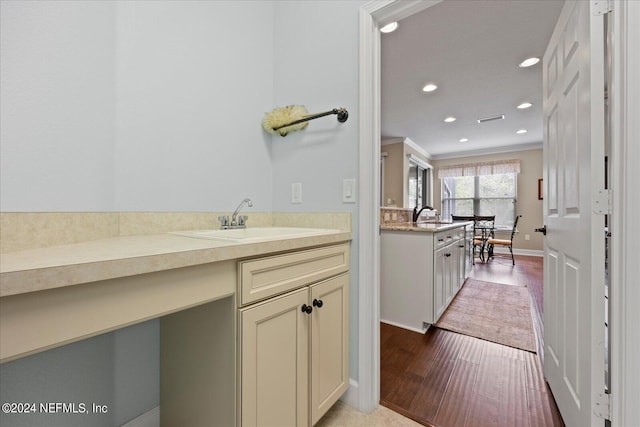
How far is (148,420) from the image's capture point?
1120mm

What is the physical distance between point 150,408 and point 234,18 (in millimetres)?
2033

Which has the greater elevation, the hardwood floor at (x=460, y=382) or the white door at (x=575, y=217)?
the white door at (x=575, y=217)

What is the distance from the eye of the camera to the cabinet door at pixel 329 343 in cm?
109

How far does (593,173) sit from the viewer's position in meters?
0.93

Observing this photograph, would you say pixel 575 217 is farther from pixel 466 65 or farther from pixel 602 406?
pixel 466 65

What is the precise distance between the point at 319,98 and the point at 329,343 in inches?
51.4

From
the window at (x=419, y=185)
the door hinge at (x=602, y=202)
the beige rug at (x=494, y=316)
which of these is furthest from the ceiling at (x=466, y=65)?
the beige rug at (x=494, y=316)

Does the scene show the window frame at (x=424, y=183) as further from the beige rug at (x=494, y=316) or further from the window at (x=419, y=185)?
the beige rug at (x=494, y=316)

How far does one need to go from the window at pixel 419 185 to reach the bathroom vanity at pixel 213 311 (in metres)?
5.15

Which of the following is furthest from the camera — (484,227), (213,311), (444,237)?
(484,227)

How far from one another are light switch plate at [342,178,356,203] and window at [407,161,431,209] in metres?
4.79

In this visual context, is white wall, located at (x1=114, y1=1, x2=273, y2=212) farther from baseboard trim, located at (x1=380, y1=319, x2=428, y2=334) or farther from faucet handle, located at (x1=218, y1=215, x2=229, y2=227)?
baseboard trim, located at (x1=380, y1=319, x2=428, y2=334)

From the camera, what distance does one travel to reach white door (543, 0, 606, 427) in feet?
3.04

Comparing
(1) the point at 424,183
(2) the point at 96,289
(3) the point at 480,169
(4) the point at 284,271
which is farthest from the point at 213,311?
(3) the point at 480,169
